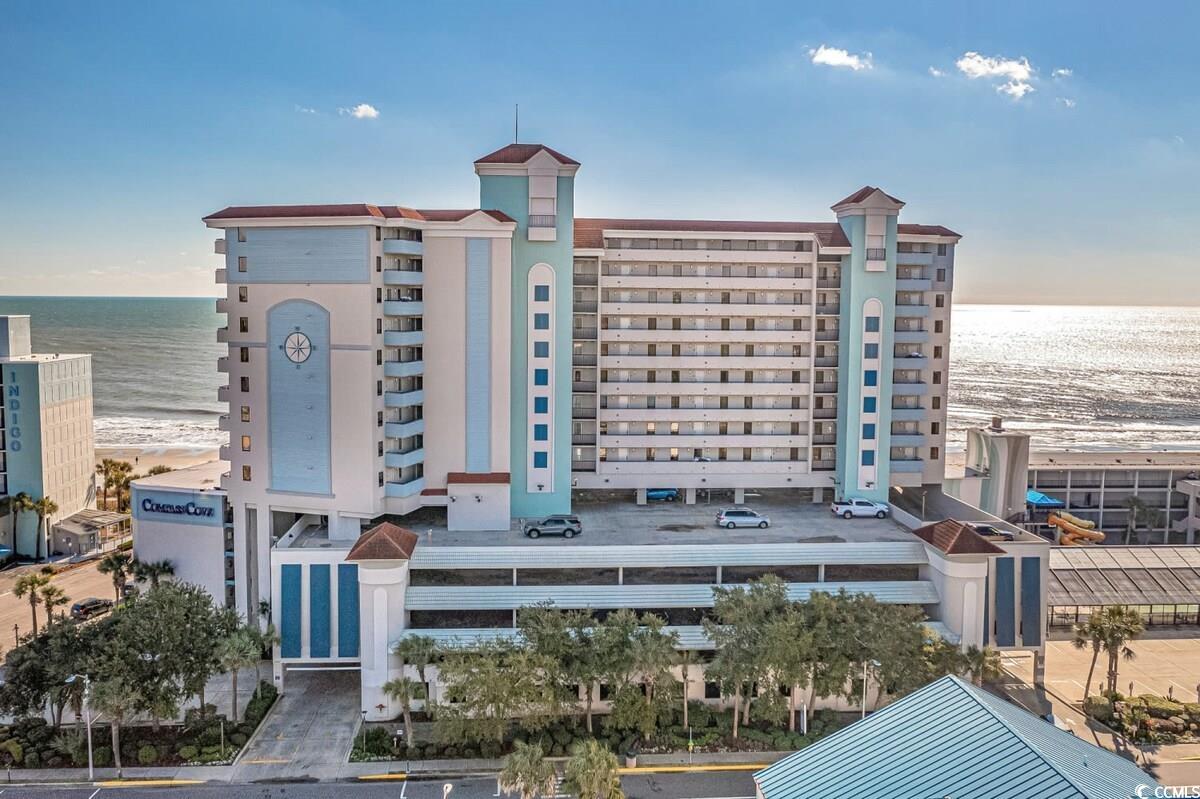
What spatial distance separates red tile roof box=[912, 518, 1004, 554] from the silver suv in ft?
31.0

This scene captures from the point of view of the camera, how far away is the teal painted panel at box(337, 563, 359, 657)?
141ft

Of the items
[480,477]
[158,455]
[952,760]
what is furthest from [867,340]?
[158,455]

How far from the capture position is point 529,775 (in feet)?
93.6

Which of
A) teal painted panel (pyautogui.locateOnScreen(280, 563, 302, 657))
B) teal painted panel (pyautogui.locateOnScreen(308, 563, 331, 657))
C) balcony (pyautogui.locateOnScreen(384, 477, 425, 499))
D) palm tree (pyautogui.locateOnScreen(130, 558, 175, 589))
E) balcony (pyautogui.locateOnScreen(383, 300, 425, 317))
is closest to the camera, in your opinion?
teal painted panel (pyautogui.locateOnScreen(280, 563, 302, 657))

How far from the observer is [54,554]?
65.5m

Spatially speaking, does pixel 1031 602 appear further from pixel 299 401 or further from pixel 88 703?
pixel 88 703

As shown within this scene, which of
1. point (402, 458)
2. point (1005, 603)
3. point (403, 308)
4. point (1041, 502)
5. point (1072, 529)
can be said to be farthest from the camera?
point (1041, 502)

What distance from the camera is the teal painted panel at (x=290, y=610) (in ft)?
141

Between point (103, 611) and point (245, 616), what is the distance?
11.6m

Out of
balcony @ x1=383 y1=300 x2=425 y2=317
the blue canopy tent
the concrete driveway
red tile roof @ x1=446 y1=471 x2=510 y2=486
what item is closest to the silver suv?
red tile roof @ x1=446 y1=471 x2=510 y2=486

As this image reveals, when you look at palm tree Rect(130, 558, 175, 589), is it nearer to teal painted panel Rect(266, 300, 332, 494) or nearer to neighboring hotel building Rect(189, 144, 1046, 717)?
neighboring hotel building Rect(189, 144, 1046, 717)

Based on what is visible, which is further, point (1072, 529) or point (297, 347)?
point (1072, 529)

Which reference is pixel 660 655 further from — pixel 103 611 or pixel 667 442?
pixel 103 611

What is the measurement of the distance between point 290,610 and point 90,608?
760 inches
